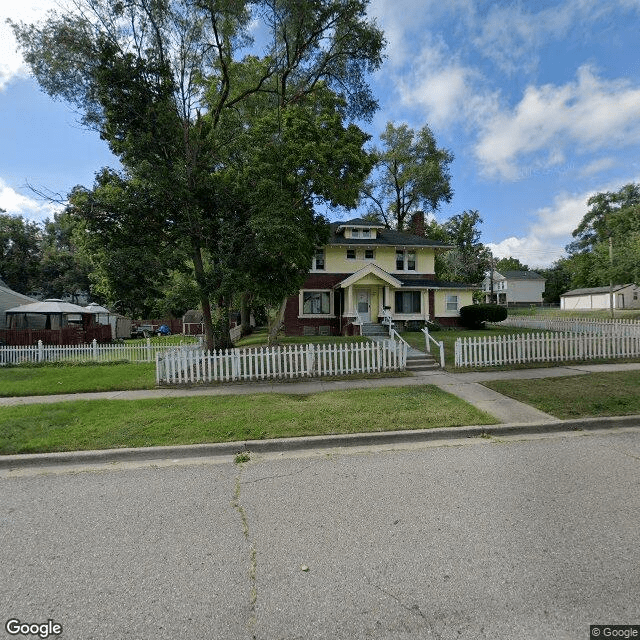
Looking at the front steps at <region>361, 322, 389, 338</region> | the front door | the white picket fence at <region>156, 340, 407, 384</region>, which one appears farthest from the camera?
the front door

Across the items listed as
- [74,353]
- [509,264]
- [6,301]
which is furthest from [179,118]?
[509,264]

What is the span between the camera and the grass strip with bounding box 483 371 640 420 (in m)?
6.71

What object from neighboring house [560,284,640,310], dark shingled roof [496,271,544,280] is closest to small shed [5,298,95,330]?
neighboring house [560,284,640,310]

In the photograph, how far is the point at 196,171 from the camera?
1243 cm

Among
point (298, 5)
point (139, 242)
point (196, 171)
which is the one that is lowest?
point (139, 242)

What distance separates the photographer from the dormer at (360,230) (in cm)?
2439

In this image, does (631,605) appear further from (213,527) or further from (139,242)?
(139,242)

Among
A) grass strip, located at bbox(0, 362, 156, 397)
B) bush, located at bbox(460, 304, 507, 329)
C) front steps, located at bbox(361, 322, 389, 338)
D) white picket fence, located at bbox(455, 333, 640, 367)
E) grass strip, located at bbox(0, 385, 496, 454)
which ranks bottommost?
grass strip, located at bbox(0, 385, 496, 454)

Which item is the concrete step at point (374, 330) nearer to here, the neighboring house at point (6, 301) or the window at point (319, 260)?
the window at point (319, 260)

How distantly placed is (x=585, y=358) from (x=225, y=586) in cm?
1326

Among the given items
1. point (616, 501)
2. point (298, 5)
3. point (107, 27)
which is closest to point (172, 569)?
point (616, 501)

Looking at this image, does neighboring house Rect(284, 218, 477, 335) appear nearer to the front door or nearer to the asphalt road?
the front door

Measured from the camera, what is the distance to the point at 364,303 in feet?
75.9

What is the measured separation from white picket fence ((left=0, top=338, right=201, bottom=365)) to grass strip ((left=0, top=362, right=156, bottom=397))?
0.63m
